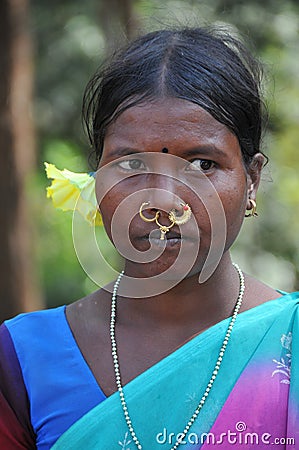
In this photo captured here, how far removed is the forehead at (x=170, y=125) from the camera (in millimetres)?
2287

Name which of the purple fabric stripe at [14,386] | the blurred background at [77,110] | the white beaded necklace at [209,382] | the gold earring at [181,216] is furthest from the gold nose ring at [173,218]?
the blurred background at [77,110]

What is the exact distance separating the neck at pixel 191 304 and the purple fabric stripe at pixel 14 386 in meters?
0.36

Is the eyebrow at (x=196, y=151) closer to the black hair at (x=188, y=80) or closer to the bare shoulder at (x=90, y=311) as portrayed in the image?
the black hair at (x=188, y=80)

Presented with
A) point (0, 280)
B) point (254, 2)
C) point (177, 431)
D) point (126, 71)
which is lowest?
point (0, 280)

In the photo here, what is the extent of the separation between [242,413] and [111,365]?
0.41 metres

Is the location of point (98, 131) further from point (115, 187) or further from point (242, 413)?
point (242, 413)

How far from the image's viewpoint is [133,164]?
7.70 ft

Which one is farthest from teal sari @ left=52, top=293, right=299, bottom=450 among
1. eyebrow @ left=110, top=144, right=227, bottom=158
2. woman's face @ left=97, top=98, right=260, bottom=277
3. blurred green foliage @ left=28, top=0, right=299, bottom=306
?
blurred green foliage @ left=28, top=0, right=299, bottom=306

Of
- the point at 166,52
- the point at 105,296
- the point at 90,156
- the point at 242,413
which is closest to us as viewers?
the point at 242,413

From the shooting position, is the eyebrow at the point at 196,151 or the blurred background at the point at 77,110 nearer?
the eyebrow at the point at 196,151

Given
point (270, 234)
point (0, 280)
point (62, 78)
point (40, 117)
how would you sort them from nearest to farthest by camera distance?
point (0, 280)
point (270, 234)
point (62, 78)
point (40, 117)

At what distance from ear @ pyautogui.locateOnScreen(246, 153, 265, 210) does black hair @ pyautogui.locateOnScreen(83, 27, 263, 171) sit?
2 centimetres

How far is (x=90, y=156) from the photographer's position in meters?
2.81

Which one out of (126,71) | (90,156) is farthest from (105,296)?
(126,71)
